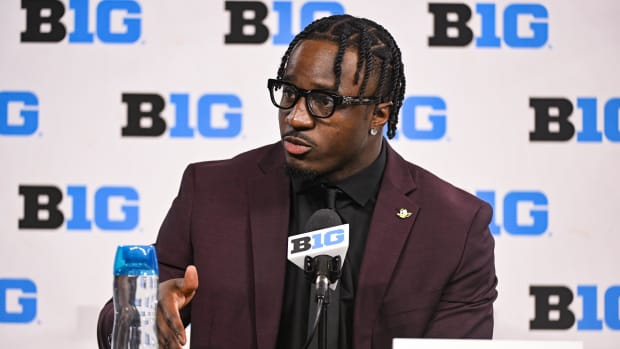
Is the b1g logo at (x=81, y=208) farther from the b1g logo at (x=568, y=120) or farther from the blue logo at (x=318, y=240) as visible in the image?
the blue logo at (x=318, y=240)

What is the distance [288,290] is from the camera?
237cm

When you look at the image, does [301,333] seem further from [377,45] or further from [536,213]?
[536,213]

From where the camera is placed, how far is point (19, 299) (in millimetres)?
3275

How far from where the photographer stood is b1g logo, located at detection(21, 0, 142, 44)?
3320 millimetres

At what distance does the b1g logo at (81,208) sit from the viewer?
3.28m

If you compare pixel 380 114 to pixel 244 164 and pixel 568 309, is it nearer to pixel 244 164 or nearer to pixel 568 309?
pixel 244 164

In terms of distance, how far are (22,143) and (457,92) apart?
5.24 ft

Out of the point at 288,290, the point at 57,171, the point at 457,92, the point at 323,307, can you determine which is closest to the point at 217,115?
the point at 57,171

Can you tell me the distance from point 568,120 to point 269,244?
1488mm

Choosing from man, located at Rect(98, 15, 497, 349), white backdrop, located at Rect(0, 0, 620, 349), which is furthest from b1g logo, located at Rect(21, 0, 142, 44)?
man, located at Rect(98, 15, 497, 349)

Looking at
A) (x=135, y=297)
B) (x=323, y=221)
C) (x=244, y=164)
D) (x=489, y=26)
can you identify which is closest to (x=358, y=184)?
(x=244, y=164)

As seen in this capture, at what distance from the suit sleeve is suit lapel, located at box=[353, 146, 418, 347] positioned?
0.17m

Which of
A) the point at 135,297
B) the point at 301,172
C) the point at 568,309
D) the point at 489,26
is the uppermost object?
the point at 489,26

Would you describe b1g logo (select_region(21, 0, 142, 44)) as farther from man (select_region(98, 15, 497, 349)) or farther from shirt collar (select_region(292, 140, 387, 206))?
shirt collar (select_region(292, 140, 387, 206))
